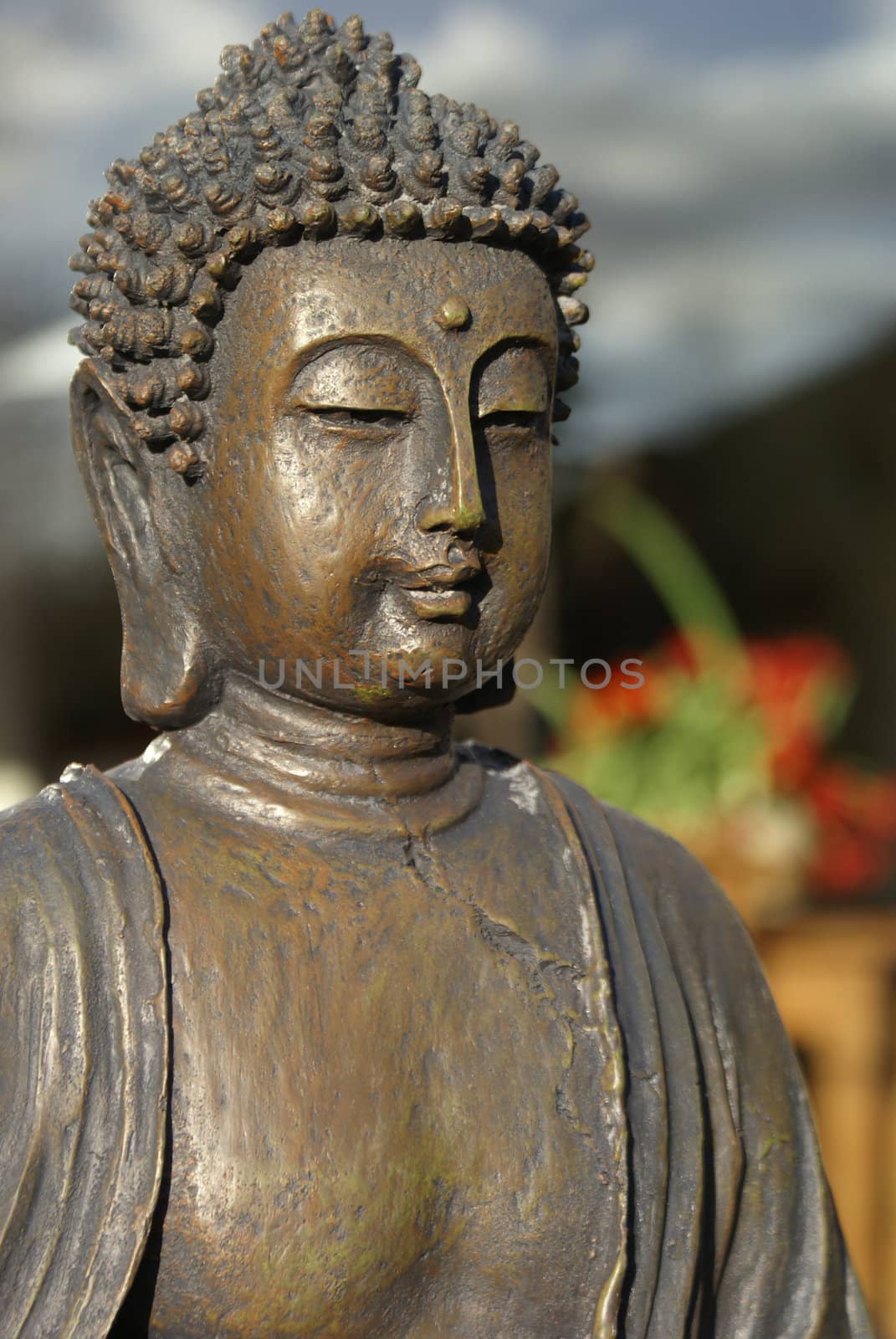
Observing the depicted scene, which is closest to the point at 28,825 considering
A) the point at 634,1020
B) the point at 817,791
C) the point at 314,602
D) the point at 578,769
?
the point at 314,602

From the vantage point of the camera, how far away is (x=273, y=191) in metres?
1.39

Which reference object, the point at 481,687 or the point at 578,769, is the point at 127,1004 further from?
the point at 578,769

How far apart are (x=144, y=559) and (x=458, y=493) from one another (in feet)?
1.05

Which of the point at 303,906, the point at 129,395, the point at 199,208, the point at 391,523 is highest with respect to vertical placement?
the point at 199,208

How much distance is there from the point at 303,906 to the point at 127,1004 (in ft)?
0.58

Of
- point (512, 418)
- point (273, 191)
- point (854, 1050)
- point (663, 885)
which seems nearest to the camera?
point (273, 191)

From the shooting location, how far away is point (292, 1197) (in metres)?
1.38

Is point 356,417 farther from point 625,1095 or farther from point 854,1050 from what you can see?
point 854,1050

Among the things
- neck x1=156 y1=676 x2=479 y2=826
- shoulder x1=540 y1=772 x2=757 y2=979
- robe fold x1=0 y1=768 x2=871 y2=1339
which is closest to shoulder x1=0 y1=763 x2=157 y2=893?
robe fold x1=0 y1=768 x2=871 y2=1339

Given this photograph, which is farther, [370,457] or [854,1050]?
[854,1050]

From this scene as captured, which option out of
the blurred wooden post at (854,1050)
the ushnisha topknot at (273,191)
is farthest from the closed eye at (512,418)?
the blurred wooden post at (854,1050)

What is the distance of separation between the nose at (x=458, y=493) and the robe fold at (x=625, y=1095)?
363 millimetres

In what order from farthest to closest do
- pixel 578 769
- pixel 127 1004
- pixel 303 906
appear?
pixel 578 769
pixel 303 906
pixel 127 1004

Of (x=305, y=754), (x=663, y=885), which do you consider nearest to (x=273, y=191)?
(x=305, y=754)
